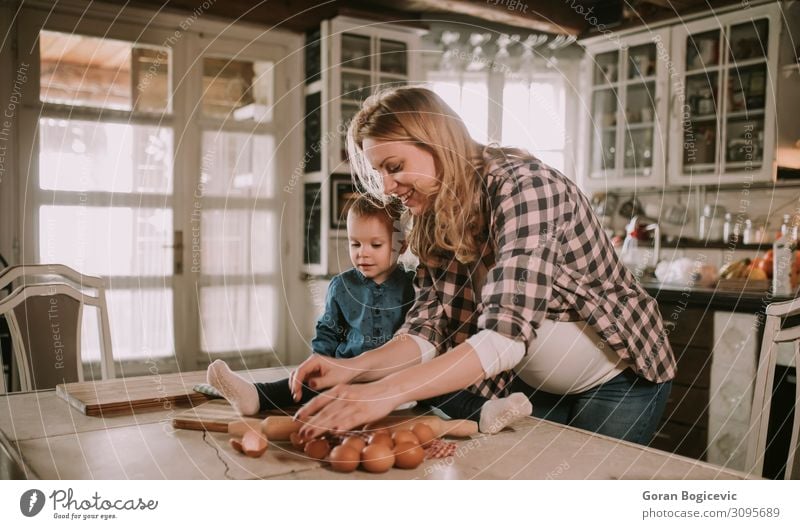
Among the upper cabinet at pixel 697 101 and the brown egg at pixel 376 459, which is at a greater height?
the upper cabinet at pixel 697 101

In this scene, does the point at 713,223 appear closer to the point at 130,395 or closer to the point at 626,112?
the point at 626,112

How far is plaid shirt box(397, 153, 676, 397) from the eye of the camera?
2.50 ft

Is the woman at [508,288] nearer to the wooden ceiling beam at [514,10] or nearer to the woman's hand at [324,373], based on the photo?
the woman's hand at [324,373]

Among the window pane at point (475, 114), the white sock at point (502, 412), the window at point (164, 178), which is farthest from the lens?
the window at point (164, 178)

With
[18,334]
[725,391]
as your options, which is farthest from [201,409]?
[725,391]

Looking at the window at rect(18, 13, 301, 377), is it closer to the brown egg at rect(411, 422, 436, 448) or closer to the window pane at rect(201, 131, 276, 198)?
the window pane at rect(201, 131, 276, 198)

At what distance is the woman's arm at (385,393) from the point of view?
675 mm

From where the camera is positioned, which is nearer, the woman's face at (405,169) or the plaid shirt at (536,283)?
the plaid shirt at (536,283)

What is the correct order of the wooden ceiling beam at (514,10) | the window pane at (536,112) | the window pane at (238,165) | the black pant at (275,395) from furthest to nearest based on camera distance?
the window pane at (238,165)
the wooden ceiling beam at (514,10)
the window pane at (536,112)
the black pant at (275,395)

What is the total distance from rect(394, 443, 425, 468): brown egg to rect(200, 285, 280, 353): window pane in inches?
59.3

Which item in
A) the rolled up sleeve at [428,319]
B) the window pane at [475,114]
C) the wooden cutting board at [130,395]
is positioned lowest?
the wooden cutting board at [130,395]

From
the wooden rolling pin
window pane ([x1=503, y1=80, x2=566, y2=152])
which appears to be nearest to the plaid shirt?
the wooden rolling pin

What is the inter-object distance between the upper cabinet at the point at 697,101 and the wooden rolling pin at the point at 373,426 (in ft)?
6.40

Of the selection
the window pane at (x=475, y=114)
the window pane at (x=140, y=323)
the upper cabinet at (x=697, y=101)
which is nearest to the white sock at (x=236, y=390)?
the window pane at (x=475, y=114)
